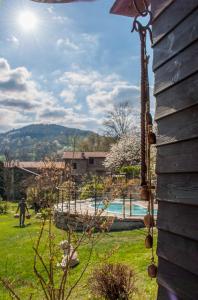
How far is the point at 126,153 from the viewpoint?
26.6 m

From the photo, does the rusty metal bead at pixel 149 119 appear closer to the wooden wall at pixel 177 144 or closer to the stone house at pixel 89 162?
the wooden wall at pixel 177 144

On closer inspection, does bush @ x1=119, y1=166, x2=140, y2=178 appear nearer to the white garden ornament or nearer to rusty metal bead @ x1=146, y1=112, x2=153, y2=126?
the white garden ornament

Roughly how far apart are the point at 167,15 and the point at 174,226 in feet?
3.55

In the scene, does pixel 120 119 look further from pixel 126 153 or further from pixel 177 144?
pixel 177 144

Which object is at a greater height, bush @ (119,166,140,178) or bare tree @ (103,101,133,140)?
bare tree @ (103,101,133,140)

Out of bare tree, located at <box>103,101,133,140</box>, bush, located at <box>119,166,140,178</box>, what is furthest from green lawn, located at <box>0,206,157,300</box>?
bare tree, located at <box>103,101,133,140</box>

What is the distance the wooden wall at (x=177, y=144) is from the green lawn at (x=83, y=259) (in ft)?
7.18

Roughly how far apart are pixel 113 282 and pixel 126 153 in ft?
73.8

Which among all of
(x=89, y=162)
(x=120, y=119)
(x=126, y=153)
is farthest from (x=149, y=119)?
(x=89, y=162)

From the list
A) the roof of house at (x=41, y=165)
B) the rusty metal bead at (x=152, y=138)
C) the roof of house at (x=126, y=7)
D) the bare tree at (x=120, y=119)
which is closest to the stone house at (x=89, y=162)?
the roof of house at (x=41, y=165)

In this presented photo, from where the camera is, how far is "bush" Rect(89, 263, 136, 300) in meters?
4.17

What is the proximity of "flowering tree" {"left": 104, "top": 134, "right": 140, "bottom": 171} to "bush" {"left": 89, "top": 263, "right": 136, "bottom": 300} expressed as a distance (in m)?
21.2

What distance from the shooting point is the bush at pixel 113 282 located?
4172 millimetres

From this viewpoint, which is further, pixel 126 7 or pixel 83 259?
pixel 83 259
